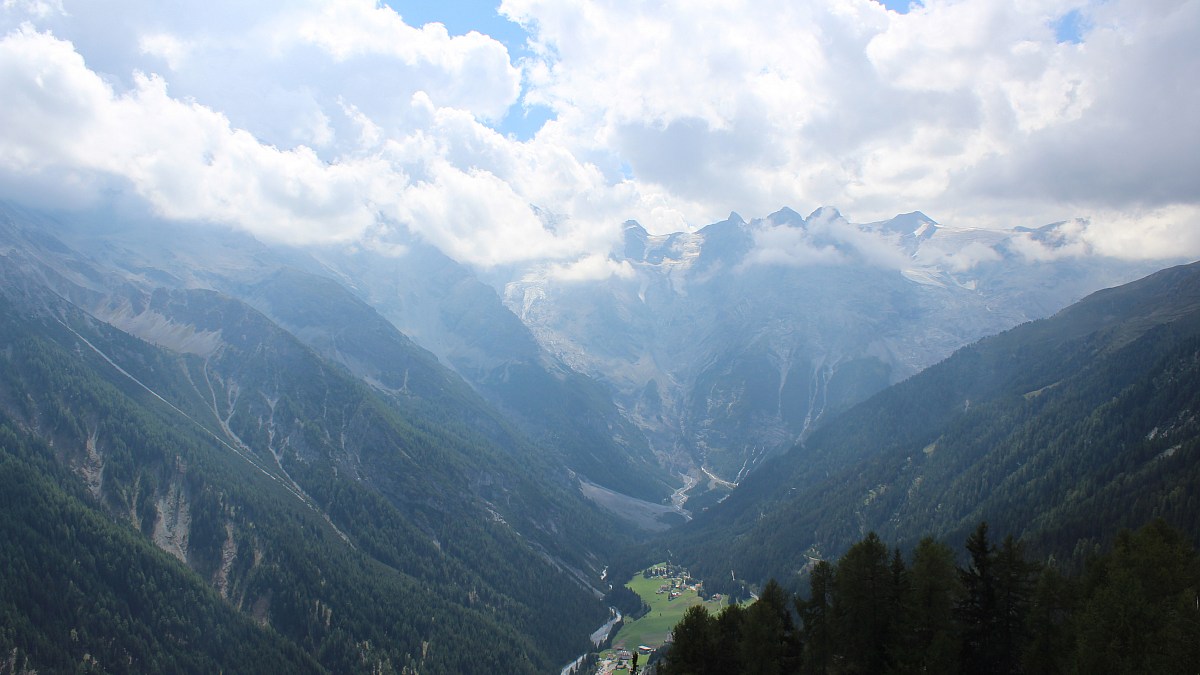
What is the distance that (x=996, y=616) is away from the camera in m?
56.4

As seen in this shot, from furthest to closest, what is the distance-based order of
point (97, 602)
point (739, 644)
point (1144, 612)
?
point (97, 602), point (739, 644), point (1144, 612)

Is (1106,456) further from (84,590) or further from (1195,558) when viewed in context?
(84,590)

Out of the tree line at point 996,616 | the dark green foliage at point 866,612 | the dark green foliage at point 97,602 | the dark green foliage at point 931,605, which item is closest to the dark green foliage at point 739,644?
the tree line at point 996,616

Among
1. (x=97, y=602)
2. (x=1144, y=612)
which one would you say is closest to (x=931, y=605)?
(x=1144, y=612)

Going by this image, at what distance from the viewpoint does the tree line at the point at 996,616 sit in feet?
169

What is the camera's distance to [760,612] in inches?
2547

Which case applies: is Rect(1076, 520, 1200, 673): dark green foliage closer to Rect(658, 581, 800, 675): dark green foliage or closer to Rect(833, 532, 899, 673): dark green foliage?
Rect(833, 532, 899, 673): dark green foliage

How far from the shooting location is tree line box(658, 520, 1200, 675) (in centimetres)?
5147

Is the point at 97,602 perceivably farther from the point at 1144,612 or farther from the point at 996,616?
the point at 1144,612

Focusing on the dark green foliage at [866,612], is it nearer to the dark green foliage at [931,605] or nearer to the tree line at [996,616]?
the tree line at [996,616]

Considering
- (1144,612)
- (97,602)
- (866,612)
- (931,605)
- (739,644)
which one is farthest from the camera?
(97,602)

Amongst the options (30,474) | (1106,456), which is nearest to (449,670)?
(30,474)

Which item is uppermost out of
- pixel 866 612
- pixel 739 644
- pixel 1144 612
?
pixel 1144 612

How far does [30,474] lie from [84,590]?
4386 centimetres
